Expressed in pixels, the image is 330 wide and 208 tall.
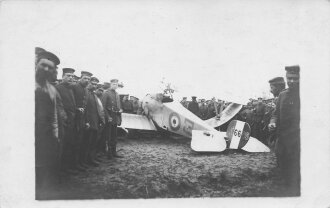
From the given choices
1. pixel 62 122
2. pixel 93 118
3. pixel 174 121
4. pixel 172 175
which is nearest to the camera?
pixel 62 122

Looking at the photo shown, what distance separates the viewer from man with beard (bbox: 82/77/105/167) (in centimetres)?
298

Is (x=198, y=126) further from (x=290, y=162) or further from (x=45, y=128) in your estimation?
(x=45, y=128)

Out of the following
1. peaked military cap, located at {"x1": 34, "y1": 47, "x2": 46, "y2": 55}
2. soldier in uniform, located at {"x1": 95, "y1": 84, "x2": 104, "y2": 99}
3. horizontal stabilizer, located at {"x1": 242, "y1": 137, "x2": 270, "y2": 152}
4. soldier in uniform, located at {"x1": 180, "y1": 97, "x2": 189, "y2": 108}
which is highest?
peaked military cap, located at {"x1": 34, "y1": 47, "x2": 46, "y2": 55}

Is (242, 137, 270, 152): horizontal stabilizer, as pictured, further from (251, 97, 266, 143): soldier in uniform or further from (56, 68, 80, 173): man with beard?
(56, 68, 80, 173): man with beard

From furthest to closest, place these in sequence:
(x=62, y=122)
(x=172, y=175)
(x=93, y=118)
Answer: (x=172, y=175), (x=93, y=118), (x=62, y=122)

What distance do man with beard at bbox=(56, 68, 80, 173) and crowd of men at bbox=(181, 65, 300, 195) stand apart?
1068 mm

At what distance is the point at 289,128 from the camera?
3229 mm

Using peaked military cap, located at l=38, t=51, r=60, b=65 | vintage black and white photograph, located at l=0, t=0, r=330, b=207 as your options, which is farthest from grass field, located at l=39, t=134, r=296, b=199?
peaked military cap, located at l=38, t=51, r=60, b=65

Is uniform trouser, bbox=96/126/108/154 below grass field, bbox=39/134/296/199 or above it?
above

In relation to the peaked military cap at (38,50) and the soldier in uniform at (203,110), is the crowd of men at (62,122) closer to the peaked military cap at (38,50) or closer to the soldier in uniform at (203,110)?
the peaked military cap at (38,50)

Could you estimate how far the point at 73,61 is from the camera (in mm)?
2982

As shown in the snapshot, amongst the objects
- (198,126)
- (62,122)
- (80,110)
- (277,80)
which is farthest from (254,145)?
(62,122)

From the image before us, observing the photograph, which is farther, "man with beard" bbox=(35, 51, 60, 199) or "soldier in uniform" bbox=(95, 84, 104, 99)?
"soldier in uniform" bbox=(95, 84, 104, 99)

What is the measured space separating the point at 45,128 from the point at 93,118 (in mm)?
434
